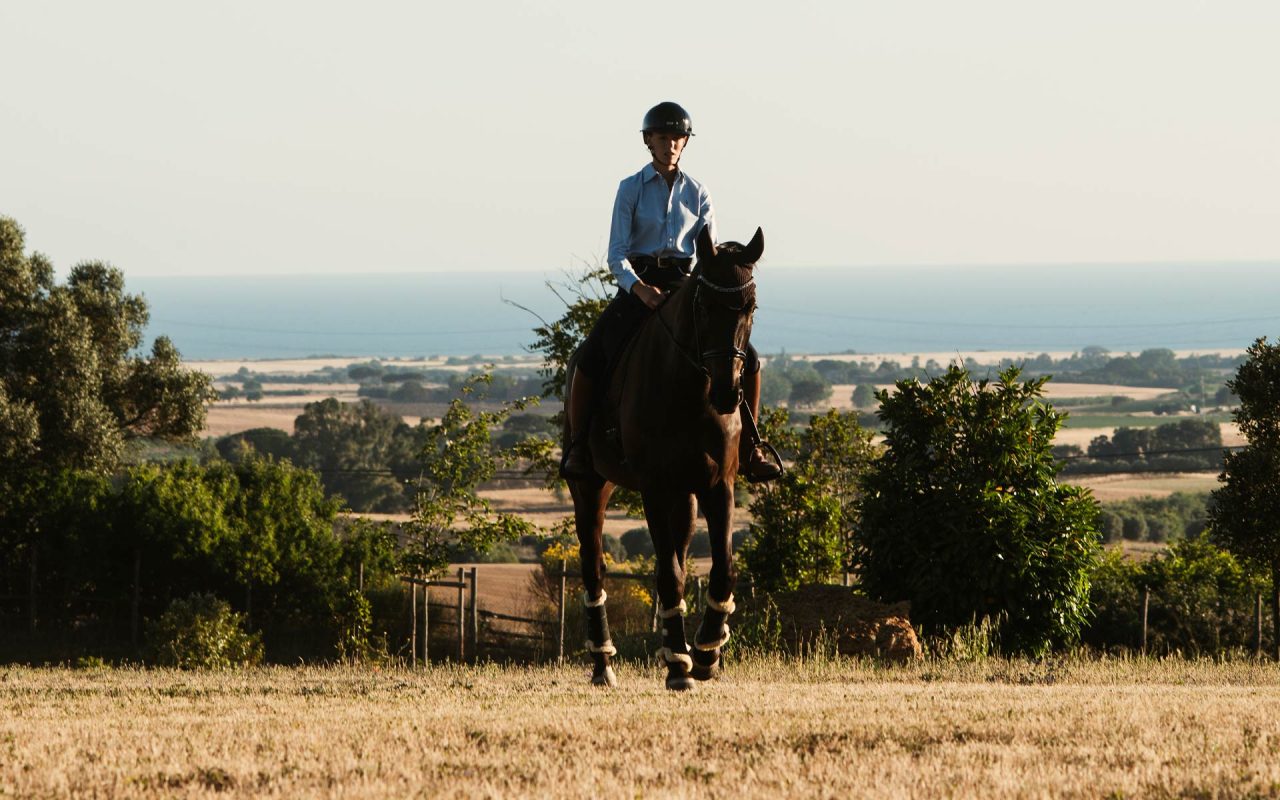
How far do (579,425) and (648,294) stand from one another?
1492 mm

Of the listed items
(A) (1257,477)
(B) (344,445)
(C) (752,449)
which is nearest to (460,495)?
(A) (1257,477)

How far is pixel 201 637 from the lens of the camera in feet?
114

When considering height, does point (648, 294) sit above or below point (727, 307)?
above

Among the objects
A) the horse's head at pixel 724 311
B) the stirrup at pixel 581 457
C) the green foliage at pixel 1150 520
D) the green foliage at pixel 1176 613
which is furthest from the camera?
the green foliage at pixel 1150 520

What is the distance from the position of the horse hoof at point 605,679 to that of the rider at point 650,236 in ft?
7.95

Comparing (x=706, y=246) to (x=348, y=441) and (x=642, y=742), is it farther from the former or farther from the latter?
(x=348, y=441)

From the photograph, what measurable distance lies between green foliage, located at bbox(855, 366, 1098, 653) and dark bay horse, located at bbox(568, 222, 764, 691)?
10.1m

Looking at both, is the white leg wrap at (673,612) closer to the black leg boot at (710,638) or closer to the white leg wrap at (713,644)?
the black leg boot at (710,638)

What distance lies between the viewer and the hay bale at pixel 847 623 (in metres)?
20.1

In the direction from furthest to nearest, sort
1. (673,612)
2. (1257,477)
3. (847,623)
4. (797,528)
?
(797,528) → (1257,477) → (847,623) → (673,612)

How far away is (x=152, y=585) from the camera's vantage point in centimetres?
4003

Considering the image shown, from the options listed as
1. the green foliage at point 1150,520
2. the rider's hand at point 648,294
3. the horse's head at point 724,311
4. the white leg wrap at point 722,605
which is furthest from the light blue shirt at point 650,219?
the green foliage at point 1150,520

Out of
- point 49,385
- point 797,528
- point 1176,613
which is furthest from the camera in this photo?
point 49,385

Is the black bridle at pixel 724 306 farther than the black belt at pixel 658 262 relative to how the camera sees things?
No
